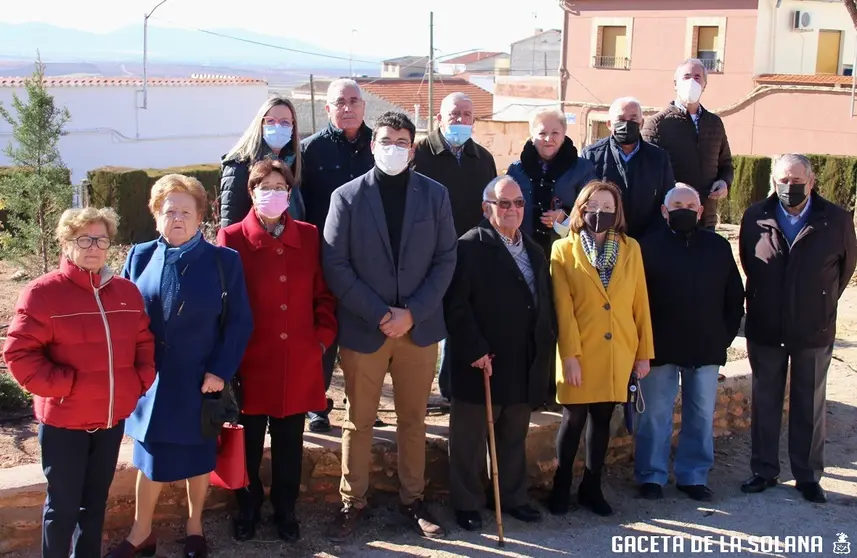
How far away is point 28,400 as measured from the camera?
19.7ft

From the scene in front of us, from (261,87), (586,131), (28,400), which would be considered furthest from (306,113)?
(28,400)

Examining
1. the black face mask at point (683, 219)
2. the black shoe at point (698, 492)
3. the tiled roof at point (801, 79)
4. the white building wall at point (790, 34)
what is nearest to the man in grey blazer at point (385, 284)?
the black face mask at point (683, 219)

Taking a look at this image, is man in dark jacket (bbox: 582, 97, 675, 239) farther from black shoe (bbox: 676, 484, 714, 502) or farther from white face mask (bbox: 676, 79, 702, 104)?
black shoe (bbox: 676, 484, 714, 502)

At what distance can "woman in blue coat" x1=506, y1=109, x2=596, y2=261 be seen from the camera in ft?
17.8

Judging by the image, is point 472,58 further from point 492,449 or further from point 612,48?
point 492,449

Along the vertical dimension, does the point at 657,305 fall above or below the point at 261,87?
below

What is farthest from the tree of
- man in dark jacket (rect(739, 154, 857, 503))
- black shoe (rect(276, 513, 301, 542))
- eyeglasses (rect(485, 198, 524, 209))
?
man in dark jacket (rect(739, 154, 857, 503))

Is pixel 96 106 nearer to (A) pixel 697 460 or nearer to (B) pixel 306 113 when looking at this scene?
(B) pixel 306 113

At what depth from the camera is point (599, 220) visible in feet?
16.3

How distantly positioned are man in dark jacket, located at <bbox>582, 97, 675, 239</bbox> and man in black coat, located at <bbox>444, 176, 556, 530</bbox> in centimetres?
101

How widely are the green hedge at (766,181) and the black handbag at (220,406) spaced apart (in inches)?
632

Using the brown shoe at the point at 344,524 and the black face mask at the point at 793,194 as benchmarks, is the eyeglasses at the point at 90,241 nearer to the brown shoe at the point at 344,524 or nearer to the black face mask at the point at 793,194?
the brown shoe at the point at 344,524

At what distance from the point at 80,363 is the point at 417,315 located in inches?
62.6

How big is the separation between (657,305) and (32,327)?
3.31 m
